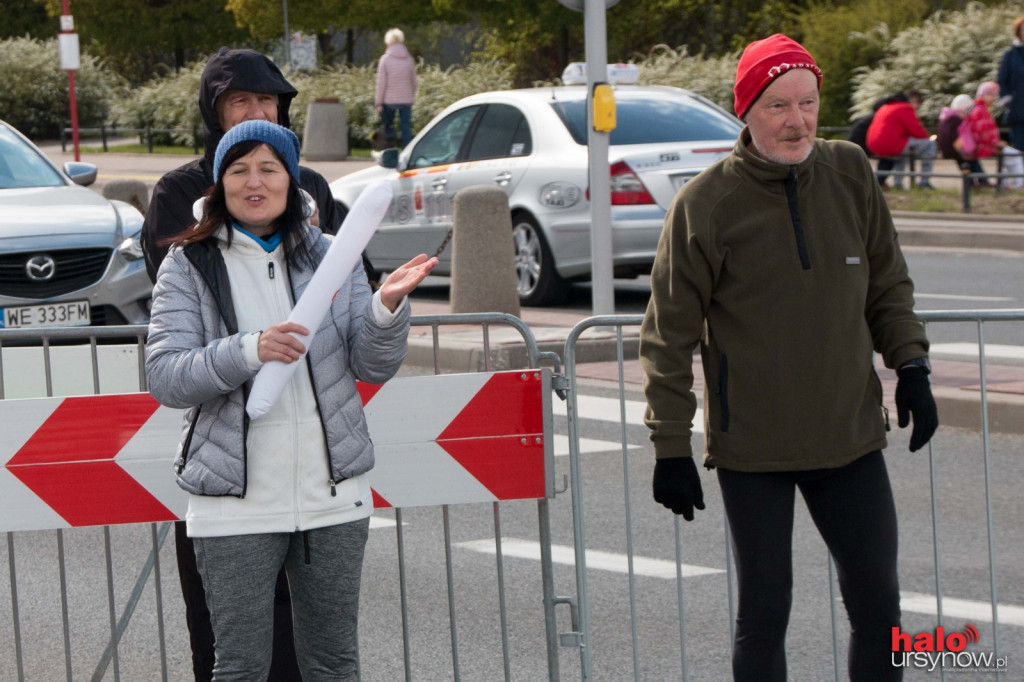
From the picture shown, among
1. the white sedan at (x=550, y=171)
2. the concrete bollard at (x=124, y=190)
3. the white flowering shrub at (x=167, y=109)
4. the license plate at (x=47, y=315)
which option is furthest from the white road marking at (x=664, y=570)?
the white flowering shrub at (x=167, y=109)

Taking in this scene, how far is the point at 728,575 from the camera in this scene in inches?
178

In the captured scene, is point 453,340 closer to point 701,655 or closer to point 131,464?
point 701,655

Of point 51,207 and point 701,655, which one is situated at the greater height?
point 51,207

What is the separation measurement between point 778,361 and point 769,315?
111 millimetres

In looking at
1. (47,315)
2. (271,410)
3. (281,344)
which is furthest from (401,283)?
(47,315)

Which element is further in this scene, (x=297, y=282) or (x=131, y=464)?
(x=131, y=464)

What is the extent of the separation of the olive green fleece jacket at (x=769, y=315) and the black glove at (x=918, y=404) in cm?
9

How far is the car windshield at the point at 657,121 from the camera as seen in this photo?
39.1 ft

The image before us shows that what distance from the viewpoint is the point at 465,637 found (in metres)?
5.29

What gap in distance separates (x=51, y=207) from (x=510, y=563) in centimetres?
461

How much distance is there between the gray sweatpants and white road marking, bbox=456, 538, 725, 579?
229cm

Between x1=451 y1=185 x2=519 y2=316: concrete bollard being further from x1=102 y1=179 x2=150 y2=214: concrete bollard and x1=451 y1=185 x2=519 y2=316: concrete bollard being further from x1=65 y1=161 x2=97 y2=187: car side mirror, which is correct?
x1=102 y1=179 x2=150 y2=214: concrete bollard

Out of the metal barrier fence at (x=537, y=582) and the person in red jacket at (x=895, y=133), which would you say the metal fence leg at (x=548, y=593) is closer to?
the metal barrier fence at (x=537, y=582)

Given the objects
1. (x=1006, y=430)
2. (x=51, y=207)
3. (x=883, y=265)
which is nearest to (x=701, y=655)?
(x=883, y=265)
